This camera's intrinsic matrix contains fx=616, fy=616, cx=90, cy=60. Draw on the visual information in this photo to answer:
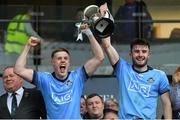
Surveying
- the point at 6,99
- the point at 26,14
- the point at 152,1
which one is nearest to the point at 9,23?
the point at 26,14

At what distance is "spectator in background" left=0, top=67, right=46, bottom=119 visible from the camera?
21.8 feet

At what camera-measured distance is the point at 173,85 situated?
7309mm

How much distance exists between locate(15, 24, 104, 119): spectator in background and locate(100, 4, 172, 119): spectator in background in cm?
31

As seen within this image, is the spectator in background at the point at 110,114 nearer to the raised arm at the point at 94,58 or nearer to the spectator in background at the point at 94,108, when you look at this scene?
the spectator in background at the point at 94,108

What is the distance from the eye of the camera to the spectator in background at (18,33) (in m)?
9.91

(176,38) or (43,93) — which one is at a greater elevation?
(176,38)

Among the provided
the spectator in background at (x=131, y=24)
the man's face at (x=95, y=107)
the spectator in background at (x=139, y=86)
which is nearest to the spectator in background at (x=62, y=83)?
the spectator in background at (x=139, y=86)

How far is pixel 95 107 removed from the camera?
7320 millimetres

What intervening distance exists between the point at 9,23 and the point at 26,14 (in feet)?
1.06

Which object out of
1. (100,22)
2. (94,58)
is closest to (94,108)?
(94,58)

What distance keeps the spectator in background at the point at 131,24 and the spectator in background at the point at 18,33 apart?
52.8 inches

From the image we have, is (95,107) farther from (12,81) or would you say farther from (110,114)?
(12,81)

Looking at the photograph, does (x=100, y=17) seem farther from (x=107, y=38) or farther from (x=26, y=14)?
(x=26, y=14)

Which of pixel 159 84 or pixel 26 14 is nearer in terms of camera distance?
pixel 159 84
